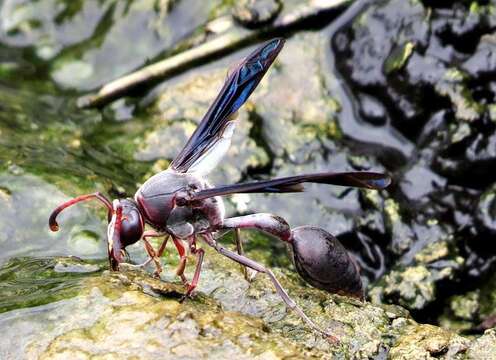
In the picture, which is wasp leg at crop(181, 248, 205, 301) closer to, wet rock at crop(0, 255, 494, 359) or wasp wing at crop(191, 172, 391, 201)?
wet rock at crop(0, 255, 494, 359)

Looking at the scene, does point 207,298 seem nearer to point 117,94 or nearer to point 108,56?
point 117,94

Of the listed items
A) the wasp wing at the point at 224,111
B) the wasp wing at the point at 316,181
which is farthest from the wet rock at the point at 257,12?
the wasp wing at the point at 316,181

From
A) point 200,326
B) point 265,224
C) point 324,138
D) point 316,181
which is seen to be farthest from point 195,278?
point 324,138

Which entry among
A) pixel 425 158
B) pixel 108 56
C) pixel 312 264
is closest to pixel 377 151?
pixel 425 158

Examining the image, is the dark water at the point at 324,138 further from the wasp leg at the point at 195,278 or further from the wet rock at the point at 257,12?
the wasp leg at the point at 195,278

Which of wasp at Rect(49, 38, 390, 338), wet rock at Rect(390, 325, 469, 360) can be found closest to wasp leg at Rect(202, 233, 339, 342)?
wasp at Rect(49, 38, 390, 338)

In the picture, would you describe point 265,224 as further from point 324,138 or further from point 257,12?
point 257,12
